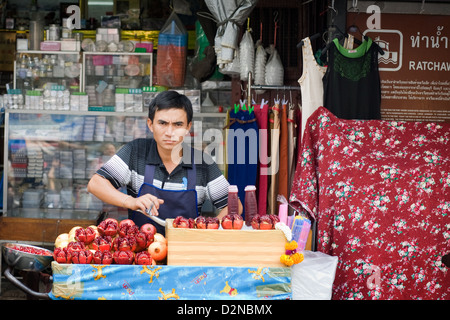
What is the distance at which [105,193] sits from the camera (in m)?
3.16

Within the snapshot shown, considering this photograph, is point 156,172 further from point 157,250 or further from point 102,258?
point 102,258

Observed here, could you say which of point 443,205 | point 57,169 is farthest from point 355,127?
point 57,169

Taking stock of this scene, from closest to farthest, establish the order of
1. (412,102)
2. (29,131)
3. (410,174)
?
(410,174)
(412,102)
(29,131)

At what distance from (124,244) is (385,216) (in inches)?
61.3

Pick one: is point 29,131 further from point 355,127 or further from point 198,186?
point 355,127

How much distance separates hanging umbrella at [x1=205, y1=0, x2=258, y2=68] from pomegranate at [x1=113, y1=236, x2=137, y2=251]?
95.7 inches

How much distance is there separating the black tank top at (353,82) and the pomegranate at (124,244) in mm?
1924

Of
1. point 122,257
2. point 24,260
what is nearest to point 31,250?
point 24,260

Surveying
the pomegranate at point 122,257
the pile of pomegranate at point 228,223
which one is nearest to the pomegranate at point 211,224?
the pile of pomegranate at point 228,223

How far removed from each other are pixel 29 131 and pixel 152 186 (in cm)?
327

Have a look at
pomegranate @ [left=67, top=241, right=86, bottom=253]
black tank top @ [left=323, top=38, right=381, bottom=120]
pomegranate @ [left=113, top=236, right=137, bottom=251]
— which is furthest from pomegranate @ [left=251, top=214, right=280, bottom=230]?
black tank top @ [left=323, top=38, right=381, bottom=120]

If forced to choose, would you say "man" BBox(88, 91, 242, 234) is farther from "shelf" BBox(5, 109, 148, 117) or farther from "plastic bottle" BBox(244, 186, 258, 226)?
"shelf" BBox(5, 109, 148, 117)

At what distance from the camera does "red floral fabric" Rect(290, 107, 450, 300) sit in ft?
10.9
